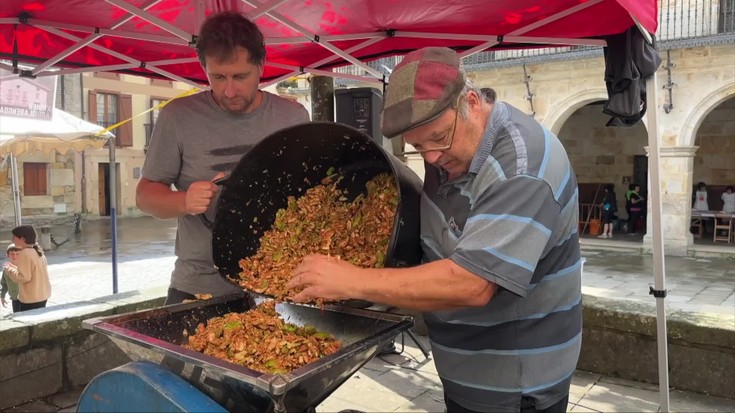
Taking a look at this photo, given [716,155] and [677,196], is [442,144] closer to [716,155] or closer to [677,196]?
[677,196]

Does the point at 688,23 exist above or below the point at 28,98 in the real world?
above

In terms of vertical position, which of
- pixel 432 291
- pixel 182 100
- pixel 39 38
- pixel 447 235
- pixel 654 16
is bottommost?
pixel 432 291

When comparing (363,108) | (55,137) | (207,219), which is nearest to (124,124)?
(55,137)

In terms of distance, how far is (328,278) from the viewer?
153cm

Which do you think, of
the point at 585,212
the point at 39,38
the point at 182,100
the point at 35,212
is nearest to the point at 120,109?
the point at 35,212

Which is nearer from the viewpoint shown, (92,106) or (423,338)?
(423,338)

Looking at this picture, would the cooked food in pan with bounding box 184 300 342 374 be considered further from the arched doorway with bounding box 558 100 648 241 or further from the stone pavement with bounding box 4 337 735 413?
the arched doorway with bounding box 558 100 648 241

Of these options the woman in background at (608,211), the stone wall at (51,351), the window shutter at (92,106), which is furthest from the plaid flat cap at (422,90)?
the window shutter at (92,106)

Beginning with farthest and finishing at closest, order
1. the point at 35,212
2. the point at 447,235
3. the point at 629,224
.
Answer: the point at 35,212, the point at 629,224, the point at 447,235

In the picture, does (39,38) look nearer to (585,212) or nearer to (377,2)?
(377,2)

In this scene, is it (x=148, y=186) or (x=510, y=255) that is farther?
(x=148, y=186)

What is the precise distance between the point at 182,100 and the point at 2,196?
22461 mm

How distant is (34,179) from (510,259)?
2519cm

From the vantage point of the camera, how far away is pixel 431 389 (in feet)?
13.3
